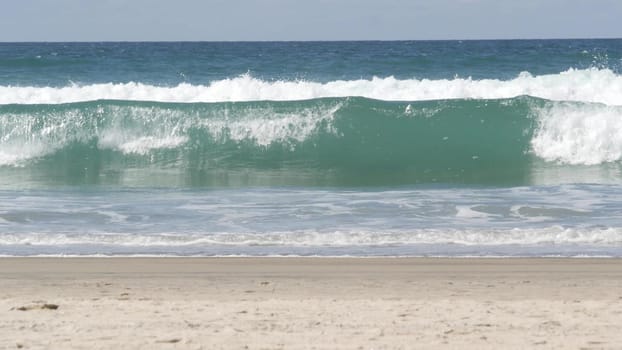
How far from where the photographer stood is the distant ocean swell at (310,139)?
15.9 metres

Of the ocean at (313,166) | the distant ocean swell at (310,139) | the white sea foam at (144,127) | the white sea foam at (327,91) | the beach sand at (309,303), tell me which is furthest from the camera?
the white sea foam at (327,91)

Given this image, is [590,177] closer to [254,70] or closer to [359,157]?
[359,157]

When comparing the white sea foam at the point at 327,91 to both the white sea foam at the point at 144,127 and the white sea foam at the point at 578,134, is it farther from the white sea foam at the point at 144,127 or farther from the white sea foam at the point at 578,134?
the white sea foam at the point at 144,127

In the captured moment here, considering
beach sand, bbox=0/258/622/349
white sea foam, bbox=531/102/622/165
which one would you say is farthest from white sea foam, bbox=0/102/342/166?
beach sand, bbox=0/258/622/349

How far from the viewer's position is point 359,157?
17.0 metres

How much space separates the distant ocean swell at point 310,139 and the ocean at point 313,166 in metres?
0.04

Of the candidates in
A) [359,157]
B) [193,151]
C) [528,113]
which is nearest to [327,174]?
[359,157]

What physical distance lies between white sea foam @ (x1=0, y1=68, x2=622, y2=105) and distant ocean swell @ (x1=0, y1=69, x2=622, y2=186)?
1.58 metres

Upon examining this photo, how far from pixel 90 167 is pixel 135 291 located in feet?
32.7

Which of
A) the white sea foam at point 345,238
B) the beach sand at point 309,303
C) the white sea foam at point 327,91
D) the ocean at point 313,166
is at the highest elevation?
the white sea foam at point 327,91

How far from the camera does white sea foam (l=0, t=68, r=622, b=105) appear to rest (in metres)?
21.7

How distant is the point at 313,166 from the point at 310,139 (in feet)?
5.45

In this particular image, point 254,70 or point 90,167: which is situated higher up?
point 254,70

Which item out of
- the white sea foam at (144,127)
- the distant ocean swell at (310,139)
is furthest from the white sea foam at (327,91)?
the white sea foam at (144,127)
